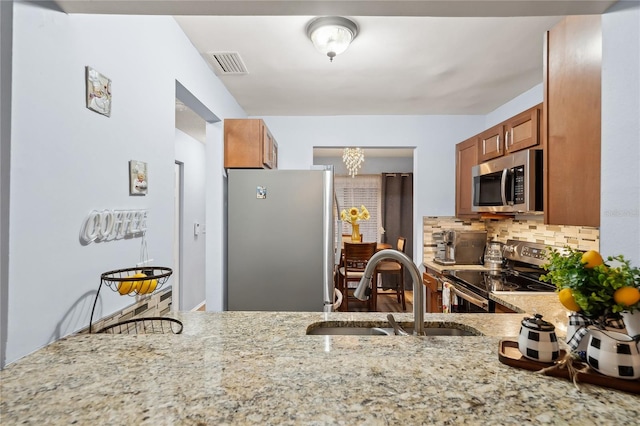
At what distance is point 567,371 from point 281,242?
6.81ft

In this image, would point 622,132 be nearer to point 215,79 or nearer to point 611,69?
point 611,69

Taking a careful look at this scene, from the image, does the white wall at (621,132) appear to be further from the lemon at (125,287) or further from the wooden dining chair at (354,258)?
the wooden dining chair at (354,258)

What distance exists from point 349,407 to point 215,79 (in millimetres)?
2479

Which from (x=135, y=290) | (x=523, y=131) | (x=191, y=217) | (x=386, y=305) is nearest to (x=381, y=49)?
(x=523, y=131)

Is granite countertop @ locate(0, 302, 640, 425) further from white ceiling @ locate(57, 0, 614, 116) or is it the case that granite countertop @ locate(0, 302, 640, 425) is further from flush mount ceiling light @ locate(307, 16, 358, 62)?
flush mount ceiling light @ locate(307, 16, 358, 62)

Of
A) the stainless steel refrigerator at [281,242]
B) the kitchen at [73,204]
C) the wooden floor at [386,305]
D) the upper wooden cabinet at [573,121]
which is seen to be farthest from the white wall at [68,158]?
the wooden floor at [386,305]

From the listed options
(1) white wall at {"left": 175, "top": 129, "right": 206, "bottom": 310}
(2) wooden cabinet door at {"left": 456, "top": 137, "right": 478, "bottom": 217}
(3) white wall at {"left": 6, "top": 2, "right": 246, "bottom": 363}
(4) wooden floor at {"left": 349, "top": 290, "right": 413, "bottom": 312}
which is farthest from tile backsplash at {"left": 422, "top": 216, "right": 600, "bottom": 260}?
(1) white wall at {"left": 175, "top": 129, "right": 206, "bottom": 310}

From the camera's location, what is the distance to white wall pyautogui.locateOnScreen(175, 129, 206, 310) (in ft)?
13.7

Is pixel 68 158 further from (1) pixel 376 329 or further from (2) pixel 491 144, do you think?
(2) pixel 491 144

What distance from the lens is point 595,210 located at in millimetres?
1310

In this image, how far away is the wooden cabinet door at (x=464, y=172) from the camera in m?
3.12

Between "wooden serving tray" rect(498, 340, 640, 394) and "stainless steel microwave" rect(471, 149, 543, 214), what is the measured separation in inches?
63.1

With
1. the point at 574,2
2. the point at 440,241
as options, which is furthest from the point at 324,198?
the point at 574,2

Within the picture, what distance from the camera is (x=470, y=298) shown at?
2305mm
